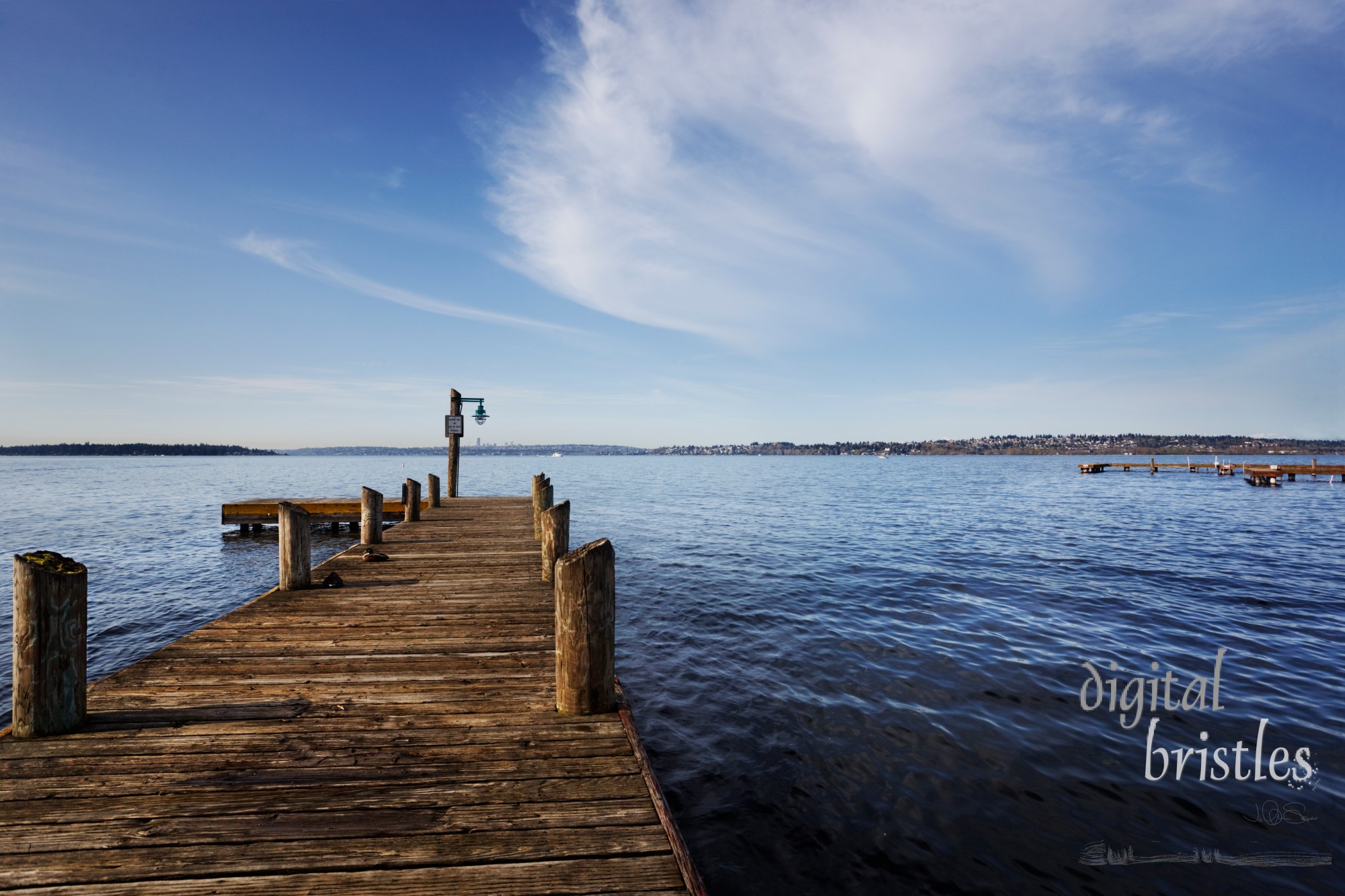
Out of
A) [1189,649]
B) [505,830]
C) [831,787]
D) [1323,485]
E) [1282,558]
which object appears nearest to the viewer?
[505,830]

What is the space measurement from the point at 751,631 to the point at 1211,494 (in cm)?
5681

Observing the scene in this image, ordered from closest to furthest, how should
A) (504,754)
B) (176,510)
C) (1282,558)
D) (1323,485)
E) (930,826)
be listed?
(504,754)
(930,826)
(1282,558)
(176,510)
(1323,485)

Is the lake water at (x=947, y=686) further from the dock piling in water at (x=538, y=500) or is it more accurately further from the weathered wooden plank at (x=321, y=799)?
the dock piling in water at (x=538, y=500)

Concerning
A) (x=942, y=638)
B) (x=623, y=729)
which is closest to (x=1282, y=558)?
(x=942, y=638)

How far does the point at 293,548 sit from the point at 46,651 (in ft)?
14.6

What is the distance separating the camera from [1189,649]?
33.2 ft

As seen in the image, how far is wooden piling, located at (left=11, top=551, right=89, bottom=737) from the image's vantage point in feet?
12.4

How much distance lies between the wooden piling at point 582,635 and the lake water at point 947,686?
2088mm

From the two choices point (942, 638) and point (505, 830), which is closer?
point (505, 830)

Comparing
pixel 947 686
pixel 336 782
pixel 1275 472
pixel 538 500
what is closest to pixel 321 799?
pixel 336 782

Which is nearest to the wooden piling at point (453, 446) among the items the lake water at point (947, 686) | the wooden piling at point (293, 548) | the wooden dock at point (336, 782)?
the lake water at point (947, 686)

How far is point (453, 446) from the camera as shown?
22031 mm

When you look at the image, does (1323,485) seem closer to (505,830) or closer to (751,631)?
(751,631)

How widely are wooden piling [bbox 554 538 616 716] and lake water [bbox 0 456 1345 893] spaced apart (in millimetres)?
2088
